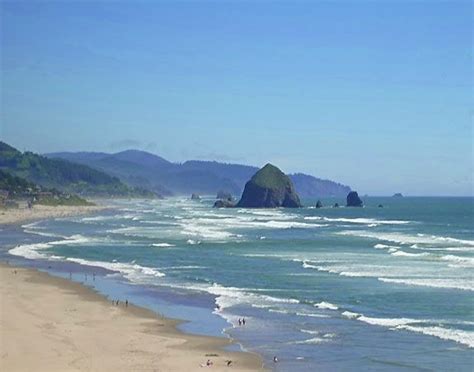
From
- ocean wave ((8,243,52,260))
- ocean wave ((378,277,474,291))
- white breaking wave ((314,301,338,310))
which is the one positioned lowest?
white breaking wave ((314,301,338,310))

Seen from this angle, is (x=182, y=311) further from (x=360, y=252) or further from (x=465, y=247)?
(x=465, y=247)

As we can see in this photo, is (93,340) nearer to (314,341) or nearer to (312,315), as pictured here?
(314,341)

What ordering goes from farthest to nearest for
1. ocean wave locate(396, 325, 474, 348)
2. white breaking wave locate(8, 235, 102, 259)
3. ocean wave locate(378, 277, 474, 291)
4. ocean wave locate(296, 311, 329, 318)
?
1. white breaking wave locate(8, 235, 102, 259)
2. ocean wave locate(378, 277, 474, 291)
3. ocean wave locate(296, 311, 329, 318)
4. ocean wave locate(396, 325, 474, 348)

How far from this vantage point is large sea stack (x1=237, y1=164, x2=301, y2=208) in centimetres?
17600

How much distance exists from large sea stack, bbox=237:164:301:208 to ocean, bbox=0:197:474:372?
95.8 m

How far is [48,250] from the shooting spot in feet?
208

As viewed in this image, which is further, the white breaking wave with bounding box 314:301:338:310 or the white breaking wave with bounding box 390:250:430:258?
the white breaking wave with bounding box 390:250:430:258

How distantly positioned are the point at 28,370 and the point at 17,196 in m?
139

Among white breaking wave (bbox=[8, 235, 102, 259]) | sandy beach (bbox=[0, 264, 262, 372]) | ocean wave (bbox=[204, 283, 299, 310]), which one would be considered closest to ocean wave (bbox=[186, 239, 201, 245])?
white breaking wave (bbox=[8, 235, 102, 259])

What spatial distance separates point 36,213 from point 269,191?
6353cm

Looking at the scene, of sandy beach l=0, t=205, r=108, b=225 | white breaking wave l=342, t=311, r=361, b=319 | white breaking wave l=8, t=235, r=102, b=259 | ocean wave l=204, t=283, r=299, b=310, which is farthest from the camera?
sandy beach l=0, t=205, r=108, b=225

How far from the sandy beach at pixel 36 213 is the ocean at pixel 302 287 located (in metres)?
30.7

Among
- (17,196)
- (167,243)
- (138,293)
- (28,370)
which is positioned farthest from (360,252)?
(17,196)

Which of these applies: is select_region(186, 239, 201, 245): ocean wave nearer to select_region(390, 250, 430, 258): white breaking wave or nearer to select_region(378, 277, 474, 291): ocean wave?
Answer: select_region(390, 250, 430, 258): white breaking wave
